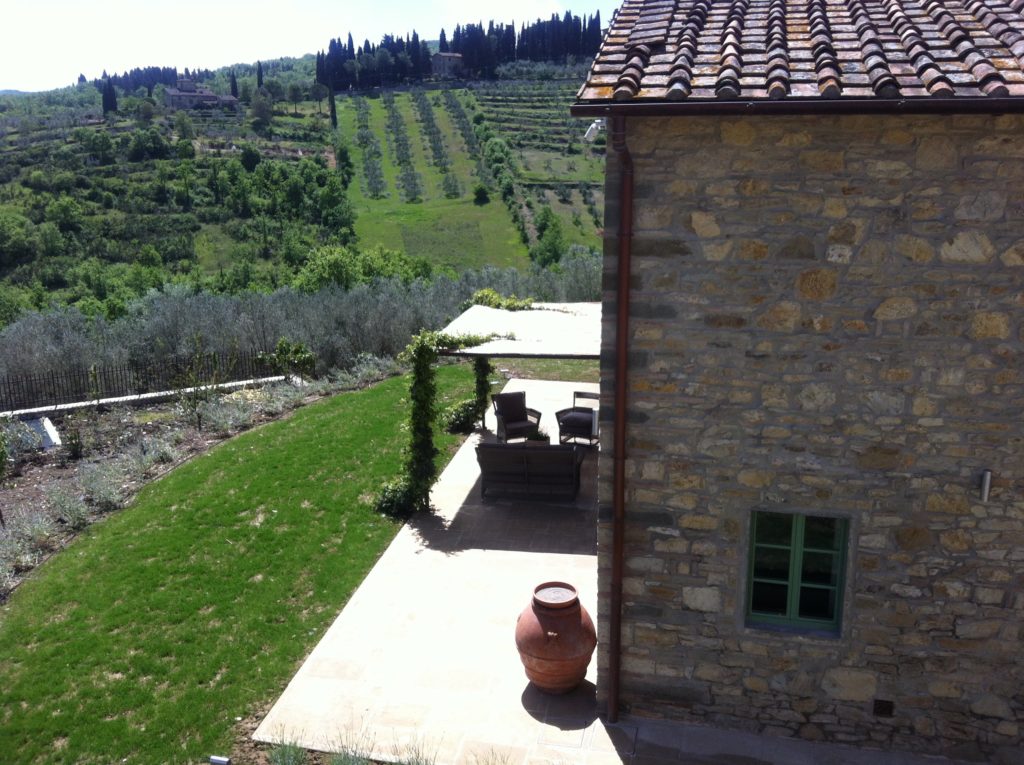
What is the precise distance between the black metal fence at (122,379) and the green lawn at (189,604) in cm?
485

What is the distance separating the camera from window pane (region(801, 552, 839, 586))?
248 inches

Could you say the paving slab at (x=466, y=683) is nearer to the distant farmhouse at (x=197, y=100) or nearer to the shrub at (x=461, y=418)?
the shrub at (x=461, y=418)

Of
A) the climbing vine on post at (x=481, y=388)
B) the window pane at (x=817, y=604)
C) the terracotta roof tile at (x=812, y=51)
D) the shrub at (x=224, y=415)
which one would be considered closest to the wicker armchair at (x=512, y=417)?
the climbing vine on post at (x=481, y=388)

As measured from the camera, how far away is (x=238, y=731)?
6914 millimetres

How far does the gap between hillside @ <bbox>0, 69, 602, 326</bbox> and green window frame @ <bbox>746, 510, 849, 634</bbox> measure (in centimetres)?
2285

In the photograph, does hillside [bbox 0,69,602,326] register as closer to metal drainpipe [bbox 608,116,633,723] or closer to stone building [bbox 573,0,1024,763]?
metal drainpipe [bbox 608,116,633,723]

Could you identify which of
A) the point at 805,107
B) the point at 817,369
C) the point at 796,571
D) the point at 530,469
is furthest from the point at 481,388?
the point at 805,107

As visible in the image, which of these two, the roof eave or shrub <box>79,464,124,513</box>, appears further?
shrub <box>79,464,124,513</box>

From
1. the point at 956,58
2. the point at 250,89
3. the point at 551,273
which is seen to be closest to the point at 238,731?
the point at 956,58

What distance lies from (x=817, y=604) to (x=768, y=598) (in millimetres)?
394

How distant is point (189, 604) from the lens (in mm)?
8828

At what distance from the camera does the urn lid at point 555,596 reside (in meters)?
7.12

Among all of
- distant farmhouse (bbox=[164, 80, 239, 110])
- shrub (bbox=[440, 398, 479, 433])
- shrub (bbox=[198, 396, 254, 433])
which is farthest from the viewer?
distant farmhouse (bbox=[164, 80, 239, 110])

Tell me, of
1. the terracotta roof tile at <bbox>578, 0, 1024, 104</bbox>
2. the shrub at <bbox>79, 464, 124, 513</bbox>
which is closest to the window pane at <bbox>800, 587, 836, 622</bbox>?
the terracotta roof tile at <bbox>578, 0, 1024, 104</bbox>
